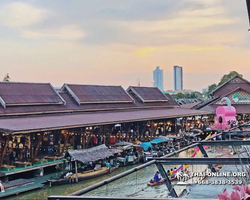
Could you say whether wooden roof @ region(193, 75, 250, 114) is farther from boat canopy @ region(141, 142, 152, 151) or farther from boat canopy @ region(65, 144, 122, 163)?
boat canopy @ region(65, 144, 122, 163)

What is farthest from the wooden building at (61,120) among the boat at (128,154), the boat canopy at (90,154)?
the boat at (128,154)

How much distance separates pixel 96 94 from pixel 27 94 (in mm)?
6339

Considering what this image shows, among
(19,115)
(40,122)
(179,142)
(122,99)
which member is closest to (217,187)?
(40,122)

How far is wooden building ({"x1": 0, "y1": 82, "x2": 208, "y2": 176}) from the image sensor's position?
1625cm

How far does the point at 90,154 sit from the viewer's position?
17031 millimetres

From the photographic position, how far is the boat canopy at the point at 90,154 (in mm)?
16258

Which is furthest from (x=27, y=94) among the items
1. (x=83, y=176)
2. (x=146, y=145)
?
(x=146, y=145)

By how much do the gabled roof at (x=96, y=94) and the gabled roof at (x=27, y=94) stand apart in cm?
191

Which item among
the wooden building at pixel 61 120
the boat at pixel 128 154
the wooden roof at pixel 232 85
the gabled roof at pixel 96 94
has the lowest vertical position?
the boat at pixel 128 154

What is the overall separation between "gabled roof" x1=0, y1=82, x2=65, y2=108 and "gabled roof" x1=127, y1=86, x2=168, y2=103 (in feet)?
31.3

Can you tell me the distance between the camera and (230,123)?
2848 cm

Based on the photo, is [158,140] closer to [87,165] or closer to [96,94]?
[96,94]

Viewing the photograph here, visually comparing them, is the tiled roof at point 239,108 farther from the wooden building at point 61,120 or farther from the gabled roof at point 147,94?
the wooden building at point 61,120

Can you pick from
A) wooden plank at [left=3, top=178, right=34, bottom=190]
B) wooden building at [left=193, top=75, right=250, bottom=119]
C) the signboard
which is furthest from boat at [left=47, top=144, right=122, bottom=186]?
the signboard
